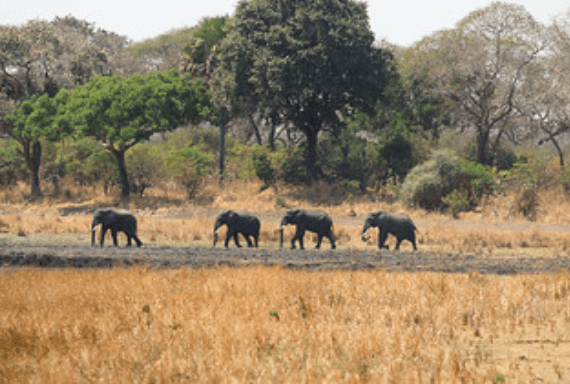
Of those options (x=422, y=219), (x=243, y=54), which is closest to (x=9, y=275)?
(x=422, y=219)

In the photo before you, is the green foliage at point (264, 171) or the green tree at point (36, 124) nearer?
the green foliage at point (264, 171)

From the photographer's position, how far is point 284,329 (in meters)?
8.44

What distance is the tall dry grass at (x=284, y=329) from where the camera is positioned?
271 inches

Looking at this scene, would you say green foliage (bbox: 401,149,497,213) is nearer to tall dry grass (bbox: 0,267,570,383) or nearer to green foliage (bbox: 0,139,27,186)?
tall dry grass (bbox: 0,267,570,383)

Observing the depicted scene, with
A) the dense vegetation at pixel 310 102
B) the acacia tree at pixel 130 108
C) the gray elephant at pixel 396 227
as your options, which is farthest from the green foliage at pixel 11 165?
the gray elephant at pixel 396 227

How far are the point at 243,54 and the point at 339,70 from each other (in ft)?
18.2

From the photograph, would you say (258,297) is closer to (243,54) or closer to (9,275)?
(9,275)

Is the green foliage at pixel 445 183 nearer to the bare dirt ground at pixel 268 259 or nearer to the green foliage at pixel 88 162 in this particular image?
the bare dirt ground at pixel 268 259

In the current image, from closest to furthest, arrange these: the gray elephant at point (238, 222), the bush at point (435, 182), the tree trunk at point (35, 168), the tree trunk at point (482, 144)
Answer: the gray elephant at point (238, 222), the bush at point (435, 182), the tree trunk at point (482, 144), the tree trunk at point (35, 168)

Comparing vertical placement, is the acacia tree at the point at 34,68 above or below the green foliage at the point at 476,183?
above

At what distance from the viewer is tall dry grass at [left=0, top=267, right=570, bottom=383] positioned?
6.88m

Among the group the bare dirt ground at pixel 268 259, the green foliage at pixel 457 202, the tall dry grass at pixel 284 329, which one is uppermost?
the green foliage at pixel 457 202

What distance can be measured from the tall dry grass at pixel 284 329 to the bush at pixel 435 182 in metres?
22.8

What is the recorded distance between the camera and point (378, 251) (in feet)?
71.6
